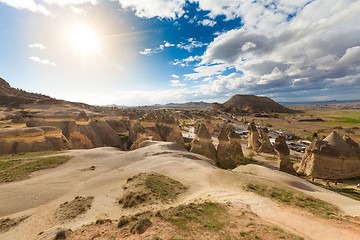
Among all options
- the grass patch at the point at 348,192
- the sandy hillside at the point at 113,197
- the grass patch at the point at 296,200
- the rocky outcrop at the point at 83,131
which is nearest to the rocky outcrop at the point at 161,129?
the rocky outcrop at the point at 83,131

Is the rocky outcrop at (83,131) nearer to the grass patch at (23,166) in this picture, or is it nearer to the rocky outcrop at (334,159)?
the grass patch at (23,166)

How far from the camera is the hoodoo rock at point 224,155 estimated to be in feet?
78.5

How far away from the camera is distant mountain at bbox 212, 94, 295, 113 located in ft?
448

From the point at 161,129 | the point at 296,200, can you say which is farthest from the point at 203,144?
the point at 296,200

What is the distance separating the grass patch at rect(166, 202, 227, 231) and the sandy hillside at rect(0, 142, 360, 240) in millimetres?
1308

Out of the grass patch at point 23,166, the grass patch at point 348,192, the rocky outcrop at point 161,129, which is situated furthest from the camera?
the rocky outcrop at point 161,129

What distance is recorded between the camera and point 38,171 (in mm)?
12547

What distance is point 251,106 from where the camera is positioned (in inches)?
5453

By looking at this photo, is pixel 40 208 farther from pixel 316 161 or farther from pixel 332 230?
pixel 316 161

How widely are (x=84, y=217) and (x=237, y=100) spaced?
6524 inches

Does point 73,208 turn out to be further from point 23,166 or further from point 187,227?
point 23,166

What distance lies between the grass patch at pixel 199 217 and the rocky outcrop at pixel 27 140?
2130 centimetres

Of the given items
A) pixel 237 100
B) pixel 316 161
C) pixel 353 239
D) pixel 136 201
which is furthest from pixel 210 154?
pixel 237 100

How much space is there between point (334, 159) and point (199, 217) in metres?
23.3
